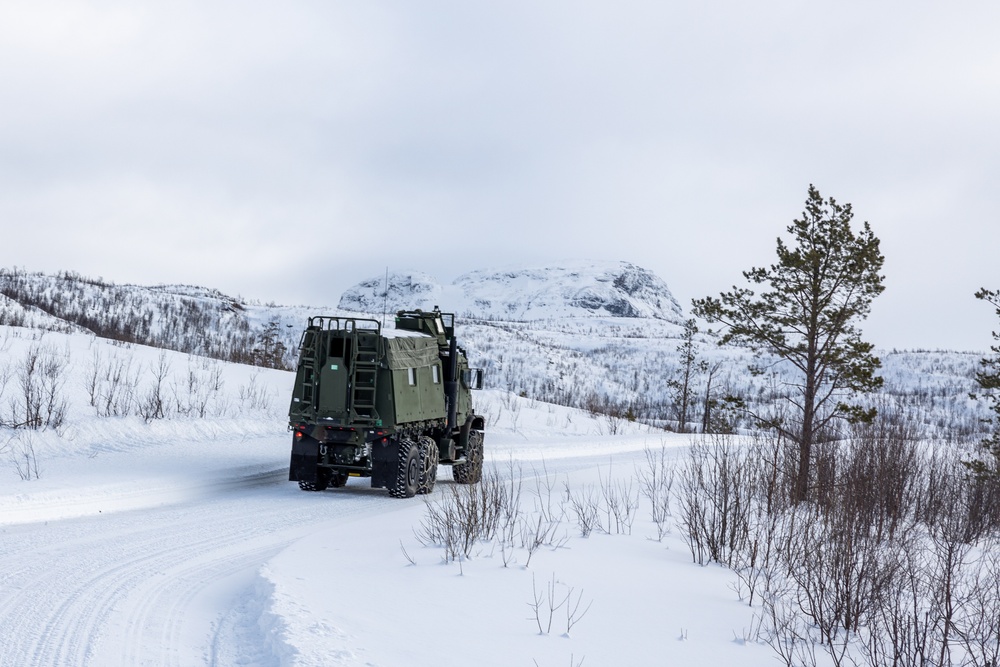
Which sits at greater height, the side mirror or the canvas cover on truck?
the canvas cover on truck

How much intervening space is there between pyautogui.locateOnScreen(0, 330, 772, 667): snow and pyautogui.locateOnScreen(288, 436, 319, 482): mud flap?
0.35 m

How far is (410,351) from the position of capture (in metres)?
14.8

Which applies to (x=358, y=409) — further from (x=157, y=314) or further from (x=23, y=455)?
(x=157, y=314)

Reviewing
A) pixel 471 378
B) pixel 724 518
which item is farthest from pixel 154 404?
pixel 724 518

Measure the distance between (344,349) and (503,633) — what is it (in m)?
9.17

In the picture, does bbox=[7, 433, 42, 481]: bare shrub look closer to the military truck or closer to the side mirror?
the military truck

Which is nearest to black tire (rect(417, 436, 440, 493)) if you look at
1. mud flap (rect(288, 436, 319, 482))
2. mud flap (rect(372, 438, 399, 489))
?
mud flap (rect(372, 438, 399, 489))

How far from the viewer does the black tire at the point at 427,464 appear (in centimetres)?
1505

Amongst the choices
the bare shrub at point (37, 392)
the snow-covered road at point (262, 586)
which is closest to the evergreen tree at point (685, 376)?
the bare shrub at point (37, 392)

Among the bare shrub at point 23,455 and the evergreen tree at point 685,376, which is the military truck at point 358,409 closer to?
the bare shrub at point 23,455

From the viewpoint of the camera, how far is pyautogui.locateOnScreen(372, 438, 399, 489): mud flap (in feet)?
46.0

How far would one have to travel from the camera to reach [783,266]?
19062 mm

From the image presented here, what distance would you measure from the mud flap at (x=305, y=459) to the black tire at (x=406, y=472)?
1.54 metres

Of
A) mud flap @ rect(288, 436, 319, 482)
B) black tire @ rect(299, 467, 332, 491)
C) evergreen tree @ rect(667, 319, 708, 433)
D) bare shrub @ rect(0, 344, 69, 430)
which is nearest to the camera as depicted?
mud flap @ rect(288, 436, 319, 482)
